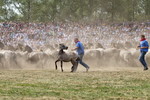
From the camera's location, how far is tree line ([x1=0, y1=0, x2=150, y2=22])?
6088cm

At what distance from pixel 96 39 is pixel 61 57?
87.5 feet

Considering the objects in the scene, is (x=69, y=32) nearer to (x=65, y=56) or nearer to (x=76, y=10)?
(x=76, y=10)

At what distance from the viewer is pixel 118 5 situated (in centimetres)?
6247

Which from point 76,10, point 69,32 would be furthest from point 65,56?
point 76,10

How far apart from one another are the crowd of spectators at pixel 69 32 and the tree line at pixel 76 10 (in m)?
9.40

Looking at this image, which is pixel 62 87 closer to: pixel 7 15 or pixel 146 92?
pixel 146 92

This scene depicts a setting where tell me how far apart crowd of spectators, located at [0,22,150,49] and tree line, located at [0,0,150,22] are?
9.40 m

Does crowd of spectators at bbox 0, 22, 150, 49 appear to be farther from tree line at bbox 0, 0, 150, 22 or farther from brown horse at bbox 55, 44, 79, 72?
brown horse at bbox 55, 44, 79, 72

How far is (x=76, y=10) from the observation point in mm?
65188

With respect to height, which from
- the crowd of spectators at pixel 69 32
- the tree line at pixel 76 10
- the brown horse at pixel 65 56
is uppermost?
the tree line at pixel 76 10

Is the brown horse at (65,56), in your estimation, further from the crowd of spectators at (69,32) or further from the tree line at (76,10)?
the tree line at (76,10)

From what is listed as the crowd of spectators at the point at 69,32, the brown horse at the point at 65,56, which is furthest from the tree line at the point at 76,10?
the brown horse at the point at 65,56

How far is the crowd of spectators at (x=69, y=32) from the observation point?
4212 centimetres

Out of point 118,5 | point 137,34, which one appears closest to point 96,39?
point 137,34
